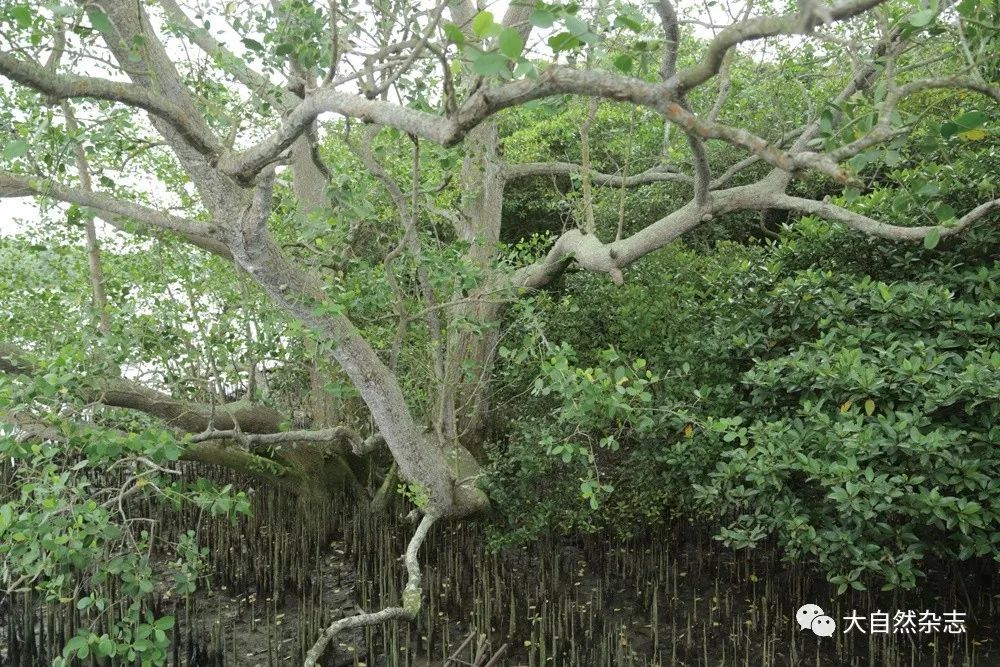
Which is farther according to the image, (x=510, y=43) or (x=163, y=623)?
(x=163, y=623)

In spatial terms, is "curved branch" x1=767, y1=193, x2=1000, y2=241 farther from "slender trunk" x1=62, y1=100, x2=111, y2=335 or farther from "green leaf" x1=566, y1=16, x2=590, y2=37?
"slender trunk" x1=62, y1=100, x2=111, y2=335

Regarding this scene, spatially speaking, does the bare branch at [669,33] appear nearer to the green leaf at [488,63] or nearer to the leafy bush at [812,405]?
the leafy bush at [812,405]

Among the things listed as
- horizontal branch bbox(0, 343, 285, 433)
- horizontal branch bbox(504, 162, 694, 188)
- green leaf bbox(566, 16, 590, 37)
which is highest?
horizontal branch bbox(504, 162, 694, 188)

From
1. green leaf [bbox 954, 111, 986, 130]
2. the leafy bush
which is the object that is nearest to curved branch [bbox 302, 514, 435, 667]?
the leafy bush

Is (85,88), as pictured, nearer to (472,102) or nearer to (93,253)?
(472,102)

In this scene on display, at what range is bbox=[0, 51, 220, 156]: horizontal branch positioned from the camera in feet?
10.2

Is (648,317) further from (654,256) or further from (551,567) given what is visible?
(551,567)

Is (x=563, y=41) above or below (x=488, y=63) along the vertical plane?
above

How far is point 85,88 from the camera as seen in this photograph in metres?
3.20

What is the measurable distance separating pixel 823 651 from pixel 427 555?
2.62 meters

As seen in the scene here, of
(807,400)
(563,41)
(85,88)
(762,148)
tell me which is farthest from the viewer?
(807,400)

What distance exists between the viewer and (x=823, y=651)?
4633mm

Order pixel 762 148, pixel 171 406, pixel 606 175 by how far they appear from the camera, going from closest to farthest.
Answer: pixel 762 148 → pixel 171 406 → pixel 606 175

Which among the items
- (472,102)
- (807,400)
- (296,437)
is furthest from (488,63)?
(296,437)
